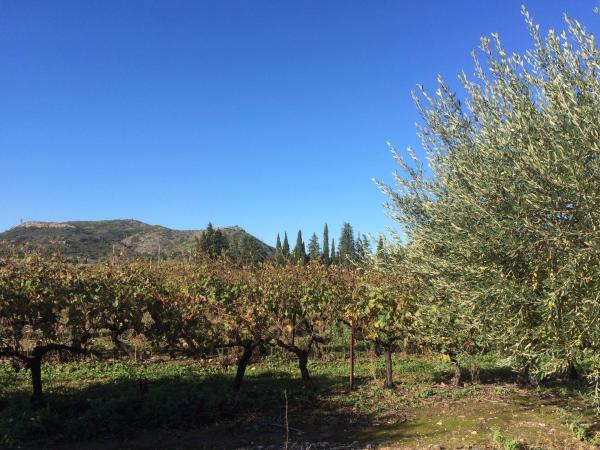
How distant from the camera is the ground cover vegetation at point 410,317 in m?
5.81

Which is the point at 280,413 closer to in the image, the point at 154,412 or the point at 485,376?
the point at 154,412

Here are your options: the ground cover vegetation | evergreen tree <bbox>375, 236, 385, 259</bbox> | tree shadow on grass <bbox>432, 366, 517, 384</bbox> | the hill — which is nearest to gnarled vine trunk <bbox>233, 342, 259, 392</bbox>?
the ground cover vegetation

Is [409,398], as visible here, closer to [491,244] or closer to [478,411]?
[478,411]

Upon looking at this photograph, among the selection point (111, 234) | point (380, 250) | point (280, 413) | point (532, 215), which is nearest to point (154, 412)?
point (280, 413)

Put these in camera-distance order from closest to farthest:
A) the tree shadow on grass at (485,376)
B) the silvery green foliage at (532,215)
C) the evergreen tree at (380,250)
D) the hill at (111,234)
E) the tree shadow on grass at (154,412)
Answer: the silvery green foliage at (532,215), the tree shadow on grass at (154,412), the evergreen tree at (380,250), the tree shadow on grass at (485,376), the hill at (111,234)

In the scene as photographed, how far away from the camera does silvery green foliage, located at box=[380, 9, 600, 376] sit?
5.50 m

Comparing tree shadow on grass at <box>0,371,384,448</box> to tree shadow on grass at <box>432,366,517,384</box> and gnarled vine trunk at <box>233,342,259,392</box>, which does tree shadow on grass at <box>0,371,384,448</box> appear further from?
tree shadow on grass at <box>432,366,517,384</box>

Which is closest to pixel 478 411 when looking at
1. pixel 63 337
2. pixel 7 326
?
pixel 63 337

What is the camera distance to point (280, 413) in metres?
9.89

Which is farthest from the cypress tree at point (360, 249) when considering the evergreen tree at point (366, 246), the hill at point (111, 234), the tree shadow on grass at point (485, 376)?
the hill at point (111, 234)

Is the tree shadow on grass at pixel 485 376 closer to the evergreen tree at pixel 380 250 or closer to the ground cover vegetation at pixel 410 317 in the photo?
the ground cover vegetation at pixel 410 317

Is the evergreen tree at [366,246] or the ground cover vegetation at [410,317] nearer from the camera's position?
the ground cover vegetation at [410,317]

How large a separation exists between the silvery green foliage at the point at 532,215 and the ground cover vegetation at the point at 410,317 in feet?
0.09

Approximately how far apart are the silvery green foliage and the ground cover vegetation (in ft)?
0.09
